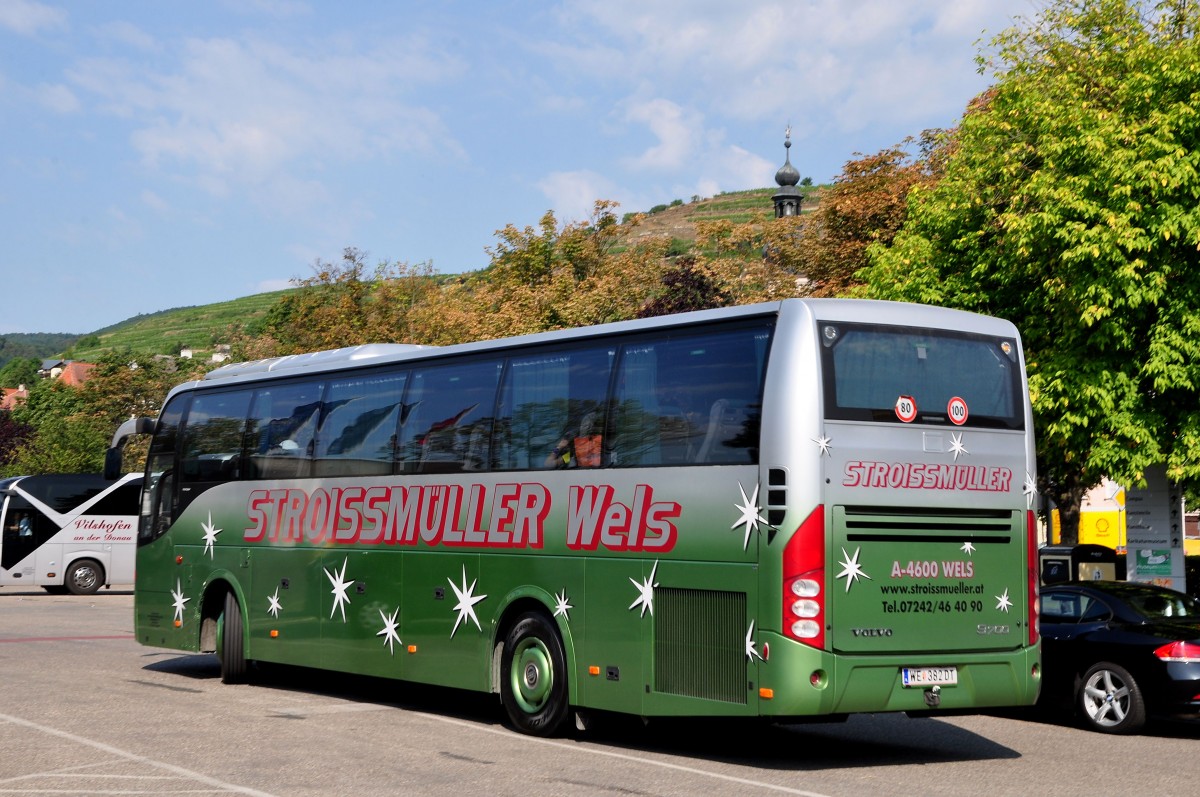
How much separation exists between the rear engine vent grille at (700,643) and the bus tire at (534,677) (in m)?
1.31

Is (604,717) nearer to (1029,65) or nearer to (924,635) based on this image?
(924,635)

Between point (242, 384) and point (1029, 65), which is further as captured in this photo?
point (1029, 65)

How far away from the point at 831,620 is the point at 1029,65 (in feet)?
53.0

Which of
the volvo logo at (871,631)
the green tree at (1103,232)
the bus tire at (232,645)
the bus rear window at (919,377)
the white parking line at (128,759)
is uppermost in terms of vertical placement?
the green tree at (1103,232)

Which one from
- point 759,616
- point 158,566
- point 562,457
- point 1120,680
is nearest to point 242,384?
point 158,566

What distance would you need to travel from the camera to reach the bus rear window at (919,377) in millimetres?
10789

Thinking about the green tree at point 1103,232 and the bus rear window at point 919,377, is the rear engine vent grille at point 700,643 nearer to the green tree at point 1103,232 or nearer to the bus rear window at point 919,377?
the bus rear window at point 919,377

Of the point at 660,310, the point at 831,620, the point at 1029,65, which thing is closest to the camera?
the point at 831,620

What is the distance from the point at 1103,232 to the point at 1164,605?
695cm

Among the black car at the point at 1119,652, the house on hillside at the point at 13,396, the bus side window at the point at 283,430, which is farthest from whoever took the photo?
the house on hillside at the point at 13,396

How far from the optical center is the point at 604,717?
45.6ft

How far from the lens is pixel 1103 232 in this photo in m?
19.8

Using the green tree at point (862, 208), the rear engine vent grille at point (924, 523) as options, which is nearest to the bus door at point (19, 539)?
the green tree at point (862, 208)

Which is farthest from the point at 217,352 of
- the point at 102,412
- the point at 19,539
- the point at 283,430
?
the point at 283,430
